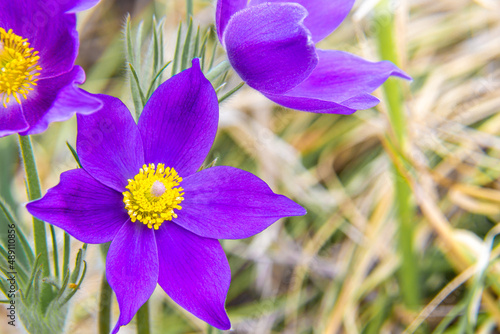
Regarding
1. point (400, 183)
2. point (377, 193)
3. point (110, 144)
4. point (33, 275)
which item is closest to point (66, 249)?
point (33, 275)

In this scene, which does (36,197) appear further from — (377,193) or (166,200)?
(377,193)

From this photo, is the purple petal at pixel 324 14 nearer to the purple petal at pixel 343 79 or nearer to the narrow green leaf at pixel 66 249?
the purple petal at pixel 343 79

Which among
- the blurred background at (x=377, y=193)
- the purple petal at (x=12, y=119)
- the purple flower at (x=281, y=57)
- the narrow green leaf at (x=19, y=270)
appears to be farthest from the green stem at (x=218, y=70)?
the blurred background at (x=377, y=193)

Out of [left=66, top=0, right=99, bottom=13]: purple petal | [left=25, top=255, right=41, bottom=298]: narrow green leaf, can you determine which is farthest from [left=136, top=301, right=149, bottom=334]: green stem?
Result: [left=66, top=0, right=99, bottom=13]: purple petal

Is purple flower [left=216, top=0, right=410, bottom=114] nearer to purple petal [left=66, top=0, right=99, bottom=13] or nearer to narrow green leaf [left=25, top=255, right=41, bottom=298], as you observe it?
purple petal [left=66, top=0, right=99, bottom=13]

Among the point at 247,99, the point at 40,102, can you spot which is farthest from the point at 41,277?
the point at 247,99
